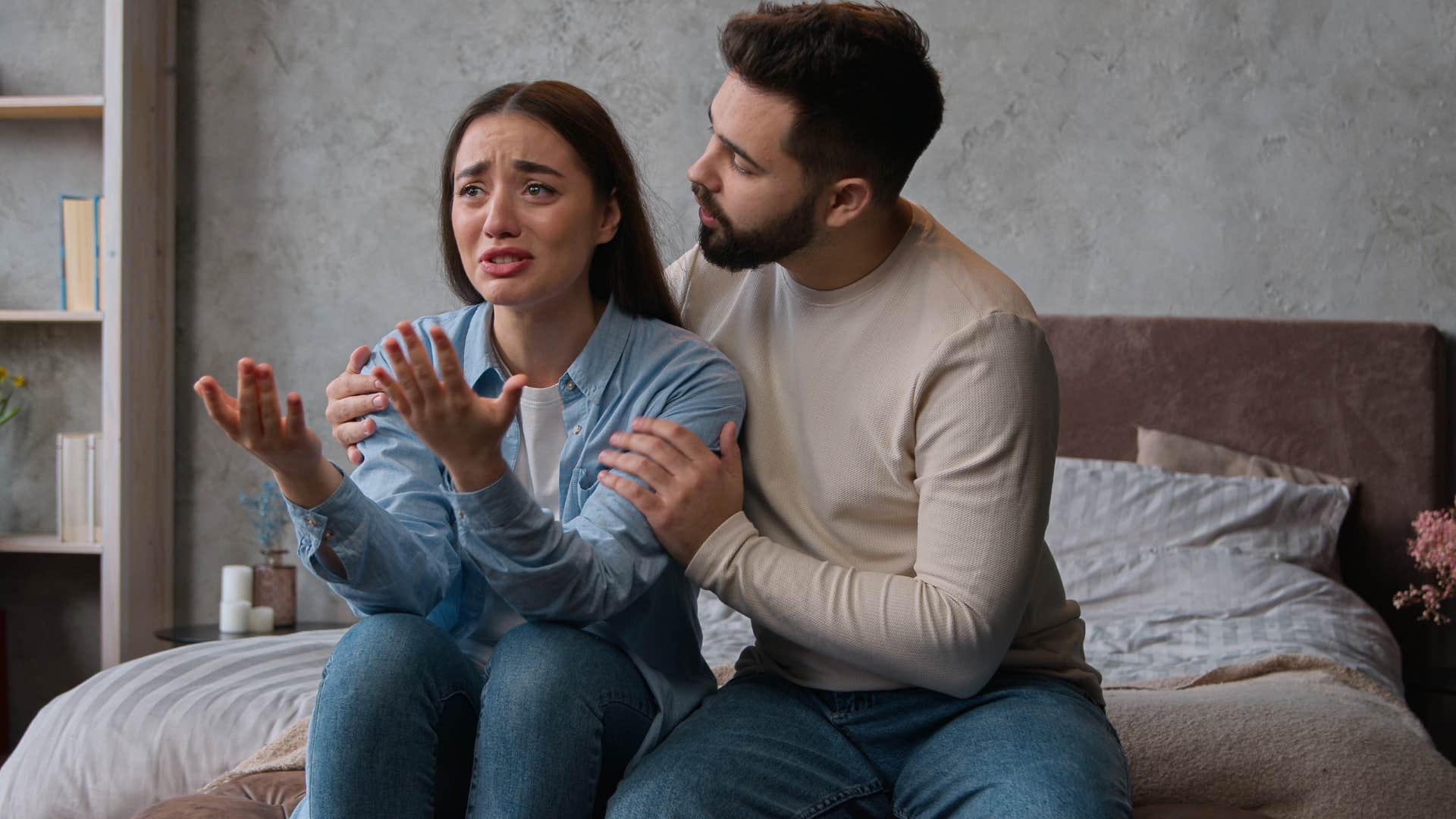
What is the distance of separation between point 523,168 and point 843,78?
1.22ft

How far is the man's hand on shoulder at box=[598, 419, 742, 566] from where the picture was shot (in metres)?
1.39

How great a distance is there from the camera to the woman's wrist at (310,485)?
1.25m

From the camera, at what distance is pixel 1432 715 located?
3070 millimetres

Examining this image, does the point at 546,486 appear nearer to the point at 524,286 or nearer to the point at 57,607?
the point at 524,286

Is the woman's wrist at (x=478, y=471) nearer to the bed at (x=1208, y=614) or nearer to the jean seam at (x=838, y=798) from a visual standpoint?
the jean seam at (x=838, y=798)

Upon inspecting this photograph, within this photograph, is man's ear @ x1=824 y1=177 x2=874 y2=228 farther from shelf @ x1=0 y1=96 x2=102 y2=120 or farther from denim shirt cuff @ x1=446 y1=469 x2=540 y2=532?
shelf @ x1=0 y1=96 x2=102 y2=120

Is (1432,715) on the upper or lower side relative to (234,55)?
lower

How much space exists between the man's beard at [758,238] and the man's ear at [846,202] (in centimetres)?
3

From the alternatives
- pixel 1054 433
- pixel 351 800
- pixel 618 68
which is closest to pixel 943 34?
pixel 618 68

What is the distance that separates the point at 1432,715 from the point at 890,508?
86.7 inches

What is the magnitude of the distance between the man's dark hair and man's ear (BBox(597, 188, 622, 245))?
8.5 inches

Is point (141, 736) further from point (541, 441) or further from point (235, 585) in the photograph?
point (235, 585)

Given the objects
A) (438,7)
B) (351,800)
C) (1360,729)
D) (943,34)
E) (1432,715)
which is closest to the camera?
(351,800)

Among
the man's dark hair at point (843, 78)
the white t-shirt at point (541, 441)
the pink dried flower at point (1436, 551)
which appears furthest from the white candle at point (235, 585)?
the pink dried flower at point (1436, 551)
